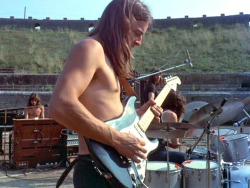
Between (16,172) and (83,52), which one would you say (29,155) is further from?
(83,52)

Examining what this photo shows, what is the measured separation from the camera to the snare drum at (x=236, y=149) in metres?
5.00

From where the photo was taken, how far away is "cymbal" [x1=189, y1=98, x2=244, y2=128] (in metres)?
4.39

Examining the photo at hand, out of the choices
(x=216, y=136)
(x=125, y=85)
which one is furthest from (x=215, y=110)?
(x=125, y=85)

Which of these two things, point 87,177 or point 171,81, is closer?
point 87,177

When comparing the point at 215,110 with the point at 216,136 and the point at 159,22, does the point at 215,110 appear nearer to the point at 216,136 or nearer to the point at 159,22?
the point at 216,136

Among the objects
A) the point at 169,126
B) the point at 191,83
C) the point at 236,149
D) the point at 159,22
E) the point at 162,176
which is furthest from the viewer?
the point at 159,22

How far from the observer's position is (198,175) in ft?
14.9

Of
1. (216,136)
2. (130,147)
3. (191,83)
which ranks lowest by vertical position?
(216,136)

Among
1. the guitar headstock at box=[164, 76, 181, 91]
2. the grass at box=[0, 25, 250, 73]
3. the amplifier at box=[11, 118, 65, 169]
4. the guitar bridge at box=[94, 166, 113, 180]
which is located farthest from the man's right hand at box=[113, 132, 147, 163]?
the grass at box=[0, 25, 250, 73]

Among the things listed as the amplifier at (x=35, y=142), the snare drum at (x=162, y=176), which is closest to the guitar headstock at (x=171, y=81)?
the snare drum at (x=162, y=176)

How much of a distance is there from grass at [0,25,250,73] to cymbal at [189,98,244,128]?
77.1 feet

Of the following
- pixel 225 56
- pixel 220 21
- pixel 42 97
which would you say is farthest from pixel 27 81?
pixel 220 21

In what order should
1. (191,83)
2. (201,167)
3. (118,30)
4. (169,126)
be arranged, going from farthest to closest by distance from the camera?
1. (191,83)
2. (201,167)
3. (169,126)
4. (118,30)

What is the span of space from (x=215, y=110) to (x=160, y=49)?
3272 cm
